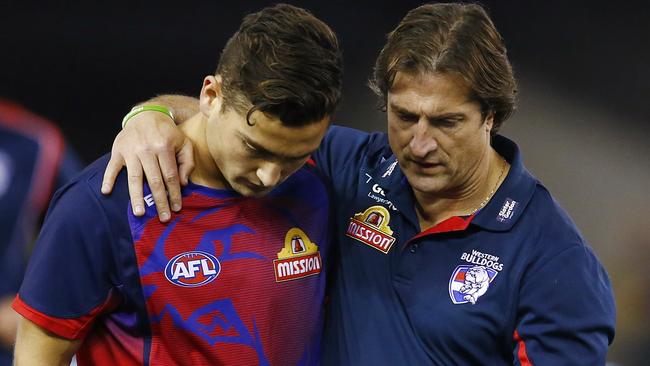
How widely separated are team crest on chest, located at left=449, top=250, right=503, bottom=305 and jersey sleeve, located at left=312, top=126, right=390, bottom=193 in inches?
14.2

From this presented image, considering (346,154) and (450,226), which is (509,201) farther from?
(346,154)

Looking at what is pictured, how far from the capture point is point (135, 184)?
1.87 meters

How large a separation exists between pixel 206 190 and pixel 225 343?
1.02 feet

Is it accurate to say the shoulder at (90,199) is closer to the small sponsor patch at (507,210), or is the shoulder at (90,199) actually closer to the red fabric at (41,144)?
the small sponsor patch at (507,210)

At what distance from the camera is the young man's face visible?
5.89 feet

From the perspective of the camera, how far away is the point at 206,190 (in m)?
1.94

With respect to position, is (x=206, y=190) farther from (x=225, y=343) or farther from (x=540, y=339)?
(x=540, y=339)

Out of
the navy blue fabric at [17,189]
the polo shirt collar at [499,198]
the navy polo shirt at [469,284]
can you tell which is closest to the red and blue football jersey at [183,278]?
the navy polo shirt at [469,284]

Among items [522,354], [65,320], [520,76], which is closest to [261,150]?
[65,320]

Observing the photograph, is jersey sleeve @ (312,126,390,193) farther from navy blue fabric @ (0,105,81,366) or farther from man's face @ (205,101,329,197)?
navy blue fabric @ (0,105,81,366)

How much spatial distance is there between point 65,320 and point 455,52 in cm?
93

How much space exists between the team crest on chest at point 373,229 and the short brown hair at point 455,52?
0.94 ft

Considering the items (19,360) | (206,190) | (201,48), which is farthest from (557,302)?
(201,48)

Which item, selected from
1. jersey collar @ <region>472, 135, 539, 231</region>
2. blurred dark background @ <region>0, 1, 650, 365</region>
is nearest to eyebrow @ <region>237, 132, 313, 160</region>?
jersey collar @ <region>472, 135, 539, 231</region>
